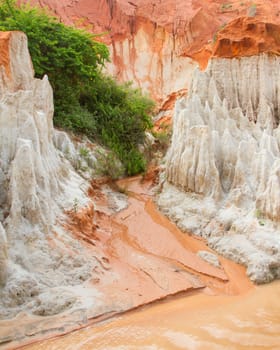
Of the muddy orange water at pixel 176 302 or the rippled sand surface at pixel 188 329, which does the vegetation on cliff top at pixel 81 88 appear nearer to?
the muddy orange water at pixel 176 302

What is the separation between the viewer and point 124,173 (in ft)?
31.9

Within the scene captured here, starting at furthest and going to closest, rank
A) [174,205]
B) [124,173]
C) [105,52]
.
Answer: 1. [105,52]
2. [124,173]
3. [174,205]

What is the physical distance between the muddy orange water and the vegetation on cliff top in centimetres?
346

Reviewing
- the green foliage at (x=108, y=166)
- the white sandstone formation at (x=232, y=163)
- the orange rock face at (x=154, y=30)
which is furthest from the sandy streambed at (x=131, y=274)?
the orange rock face at (x=154, y=30)

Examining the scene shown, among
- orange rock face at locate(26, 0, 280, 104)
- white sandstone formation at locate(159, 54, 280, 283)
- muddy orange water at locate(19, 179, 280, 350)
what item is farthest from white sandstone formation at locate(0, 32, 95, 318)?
orange rock face at locate(26, 0, 280, 104)

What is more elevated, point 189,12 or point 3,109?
point 189,12

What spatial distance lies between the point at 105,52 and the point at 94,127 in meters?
3.11

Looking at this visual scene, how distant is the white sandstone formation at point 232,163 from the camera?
5.95m

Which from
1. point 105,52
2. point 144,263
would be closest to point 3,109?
point 144,263

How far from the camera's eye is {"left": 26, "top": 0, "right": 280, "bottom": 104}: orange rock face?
71.0ft

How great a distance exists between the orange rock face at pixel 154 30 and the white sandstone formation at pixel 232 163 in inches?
498

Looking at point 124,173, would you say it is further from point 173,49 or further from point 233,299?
point 173,49

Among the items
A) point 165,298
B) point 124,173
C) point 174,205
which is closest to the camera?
point 165,298

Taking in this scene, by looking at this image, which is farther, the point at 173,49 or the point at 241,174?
the point at 173,49
